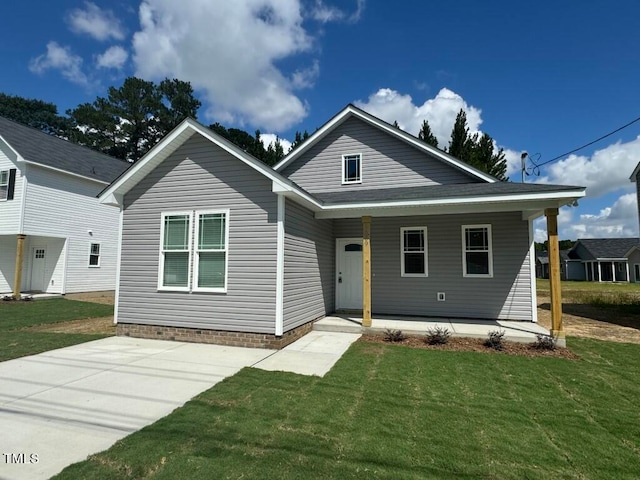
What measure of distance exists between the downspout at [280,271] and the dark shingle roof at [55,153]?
558 inches

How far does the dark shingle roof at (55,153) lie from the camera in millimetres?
15312

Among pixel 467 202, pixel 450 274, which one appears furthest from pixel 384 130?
pixel 450 274

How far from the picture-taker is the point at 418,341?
24.6 feet

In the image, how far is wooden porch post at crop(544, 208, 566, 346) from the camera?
705 centimetres

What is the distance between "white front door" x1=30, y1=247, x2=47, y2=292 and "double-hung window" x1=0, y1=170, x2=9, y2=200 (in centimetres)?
296

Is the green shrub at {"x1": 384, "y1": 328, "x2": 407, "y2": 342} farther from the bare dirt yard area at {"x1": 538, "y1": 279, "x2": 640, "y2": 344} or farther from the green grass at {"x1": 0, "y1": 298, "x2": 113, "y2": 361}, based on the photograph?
the green grass at {"x1": 0, "y1": 298, "x2": 113, "y2": 361}

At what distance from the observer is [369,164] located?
36.2ft

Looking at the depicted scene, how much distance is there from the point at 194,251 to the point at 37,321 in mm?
6235

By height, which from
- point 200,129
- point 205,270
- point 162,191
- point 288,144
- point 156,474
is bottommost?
point 156,474

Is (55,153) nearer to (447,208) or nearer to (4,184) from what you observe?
(4,184)

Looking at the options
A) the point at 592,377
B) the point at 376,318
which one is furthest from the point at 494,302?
the point at 592,377

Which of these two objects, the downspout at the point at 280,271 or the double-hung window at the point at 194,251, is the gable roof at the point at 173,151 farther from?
the double-hung window at the point at 194,251

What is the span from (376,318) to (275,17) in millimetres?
9078

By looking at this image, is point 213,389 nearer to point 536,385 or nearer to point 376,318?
point 536,385
